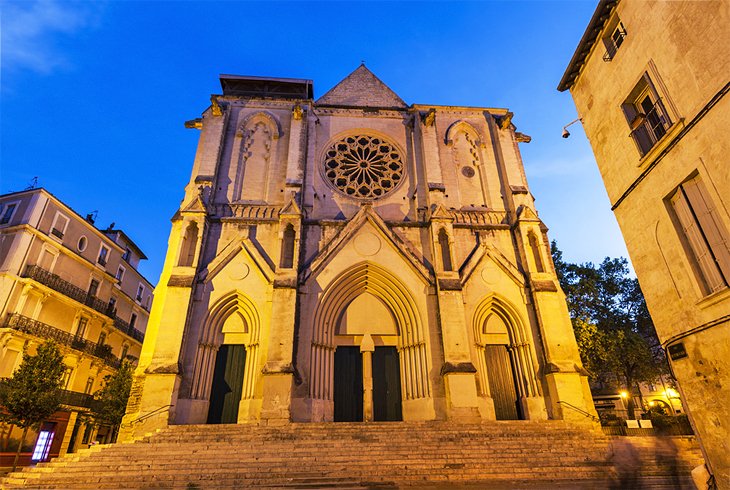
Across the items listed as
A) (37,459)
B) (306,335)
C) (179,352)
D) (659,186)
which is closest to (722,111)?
(659,186)

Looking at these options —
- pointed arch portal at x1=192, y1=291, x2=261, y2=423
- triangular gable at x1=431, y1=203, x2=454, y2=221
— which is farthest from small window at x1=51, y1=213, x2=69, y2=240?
triangular gable at x1=431, y1=203, x2=454, y2=221

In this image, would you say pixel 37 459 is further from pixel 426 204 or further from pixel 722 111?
pixel 722 111

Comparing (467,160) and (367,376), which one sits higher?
(467,160)

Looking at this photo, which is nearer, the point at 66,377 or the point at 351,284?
the point at 351,284

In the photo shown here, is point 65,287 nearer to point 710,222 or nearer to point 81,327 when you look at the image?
point 81,327

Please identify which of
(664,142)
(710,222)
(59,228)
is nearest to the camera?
(710,222)

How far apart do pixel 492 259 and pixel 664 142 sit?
8.60 meters

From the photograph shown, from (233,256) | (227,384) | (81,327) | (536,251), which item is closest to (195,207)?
(233,256)

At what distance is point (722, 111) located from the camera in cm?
634

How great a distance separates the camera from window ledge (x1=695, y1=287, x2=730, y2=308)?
246 inches

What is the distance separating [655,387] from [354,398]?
25.9 meters

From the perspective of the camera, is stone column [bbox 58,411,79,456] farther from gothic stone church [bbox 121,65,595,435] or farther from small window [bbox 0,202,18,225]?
gothic stone church [bbox 121,65,595,435]

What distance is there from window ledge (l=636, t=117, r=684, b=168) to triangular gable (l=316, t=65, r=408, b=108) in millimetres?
13772

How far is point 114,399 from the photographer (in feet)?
62.2
